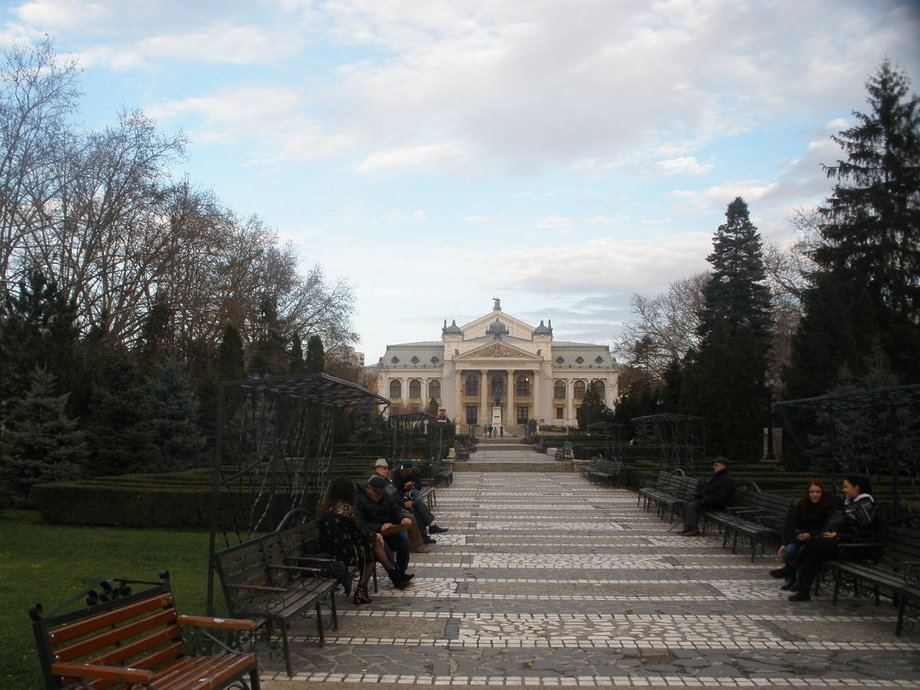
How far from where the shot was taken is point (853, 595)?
8.33m

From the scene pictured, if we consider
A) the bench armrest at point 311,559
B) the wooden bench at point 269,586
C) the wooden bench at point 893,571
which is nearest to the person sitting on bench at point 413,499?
the bench armrest at point 311,559

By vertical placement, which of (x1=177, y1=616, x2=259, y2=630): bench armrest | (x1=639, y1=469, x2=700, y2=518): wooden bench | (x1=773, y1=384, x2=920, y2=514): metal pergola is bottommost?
(x1=639, y1=469, x2=700, y2=518): wooden bench

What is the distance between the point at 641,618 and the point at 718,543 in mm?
5324

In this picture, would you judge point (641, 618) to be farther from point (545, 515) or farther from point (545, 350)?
point (545, 350)

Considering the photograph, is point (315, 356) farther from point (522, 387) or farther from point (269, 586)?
point (522, 387)

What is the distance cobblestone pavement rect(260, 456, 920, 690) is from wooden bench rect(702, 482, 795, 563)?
37 centimetres

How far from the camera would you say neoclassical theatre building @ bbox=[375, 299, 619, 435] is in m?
100

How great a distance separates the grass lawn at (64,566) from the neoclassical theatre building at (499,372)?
84079 millimetres

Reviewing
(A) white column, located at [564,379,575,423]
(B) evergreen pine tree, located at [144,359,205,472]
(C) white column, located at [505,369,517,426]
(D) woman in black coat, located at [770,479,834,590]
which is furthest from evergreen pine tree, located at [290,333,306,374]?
(A) white column, located at [564,379,575,423]

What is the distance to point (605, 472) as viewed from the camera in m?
23.1

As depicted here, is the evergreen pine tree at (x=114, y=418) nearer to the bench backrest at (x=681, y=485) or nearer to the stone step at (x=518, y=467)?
the bench backrest at (x=681, y=485)

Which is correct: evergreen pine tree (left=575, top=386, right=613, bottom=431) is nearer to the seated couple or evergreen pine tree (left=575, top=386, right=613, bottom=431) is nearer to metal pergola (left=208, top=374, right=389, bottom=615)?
metal pergola (left=208, top=374, right=389, bottom=615)

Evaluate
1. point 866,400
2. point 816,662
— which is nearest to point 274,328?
point 866,400

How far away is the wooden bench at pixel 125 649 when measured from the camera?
3.59 metres
